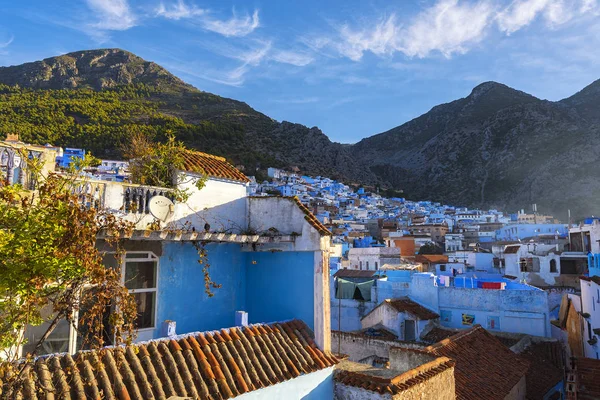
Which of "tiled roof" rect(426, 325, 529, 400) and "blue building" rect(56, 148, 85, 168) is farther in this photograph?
"tiled roof" rect(426, 325, 529, 400)

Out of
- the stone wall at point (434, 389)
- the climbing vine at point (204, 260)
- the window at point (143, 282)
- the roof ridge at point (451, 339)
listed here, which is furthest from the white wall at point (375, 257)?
the window at point (143, 282)

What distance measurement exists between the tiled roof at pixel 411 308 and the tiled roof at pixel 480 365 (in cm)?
431

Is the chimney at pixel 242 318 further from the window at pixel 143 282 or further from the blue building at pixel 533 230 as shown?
the blue building at pixel 533 230

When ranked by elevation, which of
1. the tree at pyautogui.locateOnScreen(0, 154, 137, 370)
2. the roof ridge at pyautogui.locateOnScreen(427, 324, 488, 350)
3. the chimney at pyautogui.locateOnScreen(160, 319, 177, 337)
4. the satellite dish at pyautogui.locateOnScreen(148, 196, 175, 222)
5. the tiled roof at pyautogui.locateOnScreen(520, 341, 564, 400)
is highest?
the satellite dish at pyautogui.locateOnScreen(148, 196, 175, 222)

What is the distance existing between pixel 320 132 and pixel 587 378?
309 feet

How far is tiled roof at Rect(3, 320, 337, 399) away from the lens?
4590 mm

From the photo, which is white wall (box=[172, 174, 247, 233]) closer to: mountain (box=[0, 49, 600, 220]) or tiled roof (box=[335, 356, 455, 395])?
tiled roof (box=[335, 356, 455, 395])

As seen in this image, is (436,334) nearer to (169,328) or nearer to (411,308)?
(411,308)

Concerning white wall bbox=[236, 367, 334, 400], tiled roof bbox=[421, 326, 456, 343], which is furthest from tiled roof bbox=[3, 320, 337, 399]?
tiled roof bbox=[421, 326, 456, 343]

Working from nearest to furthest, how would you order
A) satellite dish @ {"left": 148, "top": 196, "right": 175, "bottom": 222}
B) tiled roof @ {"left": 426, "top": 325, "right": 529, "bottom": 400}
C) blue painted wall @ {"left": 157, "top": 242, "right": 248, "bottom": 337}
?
satellite dish @ {"left": 148, "top": 196, "right": 175, "bottom": 222}
blue painted wall @ {"left": 157, "top": 242, "right": 248, "bottom": 337}
tiled roof @ {"left": 426, "top": 325, "right": 529, "bottom": 400}

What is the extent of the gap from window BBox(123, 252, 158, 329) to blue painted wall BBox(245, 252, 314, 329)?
1.87 meters

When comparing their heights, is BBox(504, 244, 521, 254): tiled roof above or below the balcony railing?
below

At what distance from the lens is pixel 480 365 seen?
13.2 metres

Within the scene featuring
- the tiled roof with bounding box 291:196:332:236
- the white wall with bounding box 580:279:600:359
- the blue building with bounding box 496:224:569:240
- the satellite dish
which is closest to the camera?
the satellite dish
